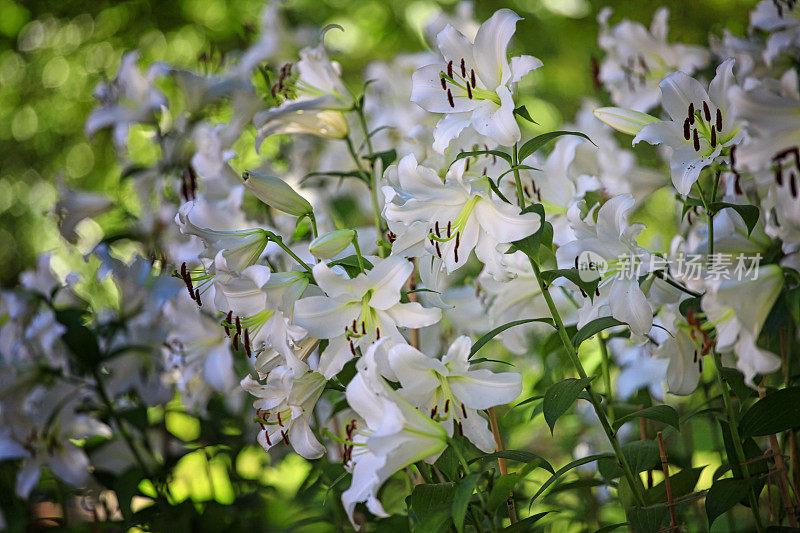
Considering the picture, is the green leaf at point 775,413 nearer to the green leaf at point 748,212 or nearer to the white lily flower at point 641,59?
the green leaf at point 748,212

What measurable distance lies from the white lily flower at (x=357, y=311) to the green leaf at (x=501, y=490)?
0.18 meters

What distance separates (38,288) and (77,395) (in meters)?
0.25

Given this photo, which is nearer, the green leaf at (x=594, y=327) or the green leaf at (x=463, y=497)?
the green leaf at (x=463, y=497)

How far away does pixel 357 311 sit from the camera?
2.48 ft

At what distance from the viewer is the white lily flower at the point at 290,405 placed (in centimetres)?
76

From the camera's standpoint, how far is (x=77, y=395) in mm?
1372

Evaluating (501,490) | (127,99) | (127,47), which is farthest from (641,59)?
(127,47)

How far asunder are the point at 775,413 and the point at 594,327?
22cm

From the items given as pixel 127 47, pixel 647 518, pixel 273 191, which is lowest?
pixel 127 47

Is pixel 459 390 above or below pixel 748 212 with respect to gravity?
below

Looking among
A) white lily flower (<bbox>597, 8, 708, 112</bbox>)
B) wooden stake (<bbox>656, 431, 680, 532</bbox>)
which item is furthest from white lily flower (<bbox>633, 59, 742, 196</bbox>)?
white lily flower (<bbox>597, 8, 708, 112</bbox>)

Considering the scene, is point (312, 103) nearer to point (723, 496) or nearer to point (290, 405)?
point (290, 405)

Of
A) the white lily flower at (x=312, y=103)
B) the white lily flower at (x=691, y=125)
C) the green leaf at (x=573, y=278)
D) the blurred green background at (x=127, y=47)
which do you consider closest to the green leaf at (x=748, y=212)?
the white lily flower at (x=691, y=125)

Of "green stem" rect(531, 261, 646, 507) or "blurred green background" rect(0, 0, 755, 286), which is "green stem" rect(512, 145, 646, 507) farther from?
"blurred green background" rect(0, 0, 755, 286)
